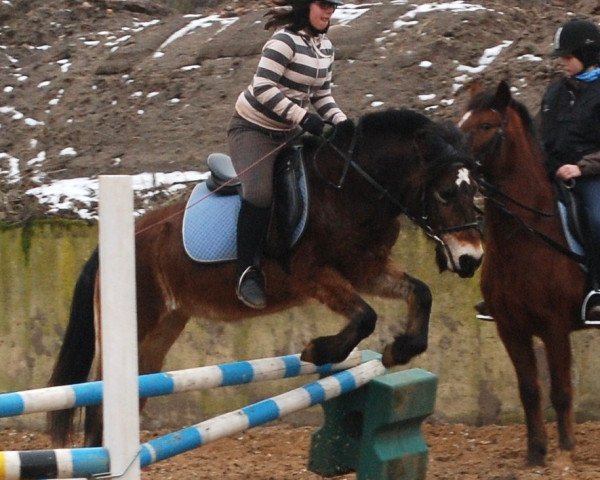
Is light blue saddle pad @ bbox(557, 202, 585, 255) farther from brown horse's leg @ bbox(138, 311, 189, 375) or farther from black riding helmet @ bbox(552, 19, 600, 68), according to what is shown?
brown horse's leg @ bbox(138, 311, 189, 375)

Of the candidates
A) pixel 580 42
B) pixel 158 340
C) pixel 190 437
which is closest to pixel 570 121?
pixel 580 42

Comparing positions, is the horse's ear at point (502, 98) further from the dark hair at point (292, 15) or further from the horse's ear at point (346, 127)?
the dark hair at point (292, 15)

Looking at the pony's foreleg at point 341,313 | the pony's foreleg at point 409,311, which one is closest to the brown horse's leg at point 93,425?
the pony's foreleg at point 341,313

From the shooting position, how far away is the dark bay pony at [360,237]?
6.61 meters

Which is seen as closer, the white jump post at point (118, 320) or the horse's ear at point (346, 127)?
the white jump post at point (118, 320)

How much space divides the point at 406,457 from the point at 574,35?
8.83 feet

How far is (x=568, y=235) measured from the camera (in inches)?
294

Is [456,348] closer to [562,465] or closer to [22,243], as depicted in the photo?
[562,465]

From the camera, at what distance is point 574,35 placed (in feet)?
24.5

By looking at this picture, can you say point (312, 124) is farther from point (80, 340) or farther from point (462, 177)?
point (80, 340)

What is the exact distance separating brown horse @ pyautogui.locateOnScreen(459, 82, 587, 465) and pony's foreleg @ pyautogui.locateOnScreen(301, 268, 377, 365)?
3.82 feet

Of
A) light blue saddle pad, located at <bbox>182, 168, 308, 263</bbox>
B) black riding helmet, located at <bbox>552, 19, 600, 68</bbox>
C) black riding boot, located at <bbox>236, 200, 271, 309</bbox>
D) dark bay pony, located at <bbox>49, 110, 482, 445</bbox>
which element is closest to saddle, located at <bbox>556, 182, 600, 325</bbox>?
black riding helmet, located at <bbox>552, 19, 600, 68</bbox>

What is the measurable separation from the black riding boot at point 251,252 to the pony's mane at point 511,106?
1508 millimetres

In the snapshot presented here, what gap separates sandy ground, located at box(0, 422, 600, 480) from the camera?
748 centimetres
